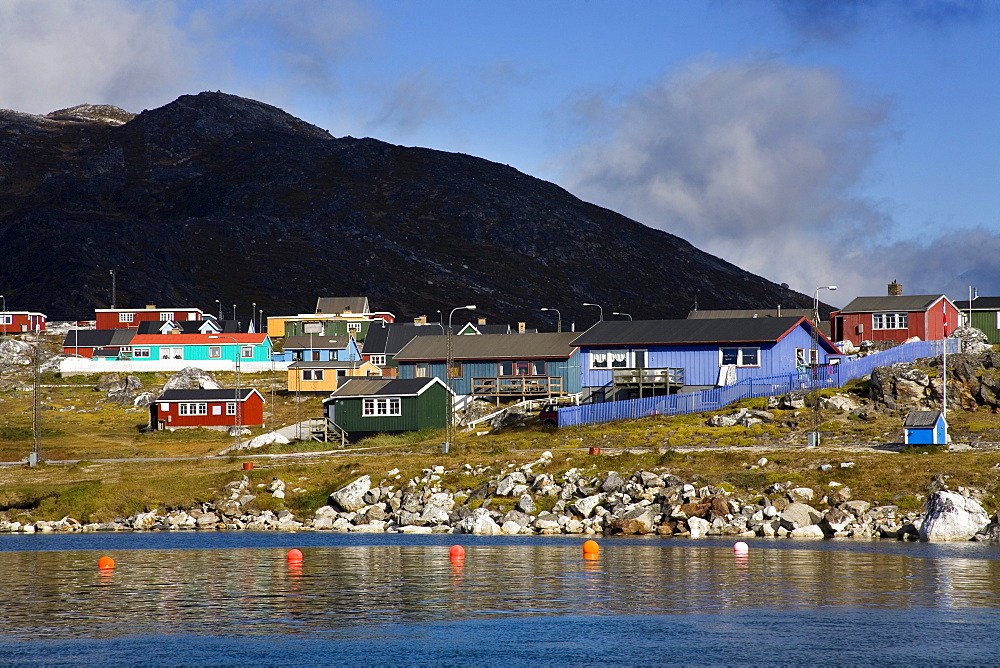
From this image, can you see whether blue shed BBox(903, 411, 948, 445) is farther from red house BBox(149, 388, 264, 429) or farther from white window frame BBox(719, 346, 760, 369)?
red house BBox(149, 388, 264, 429)

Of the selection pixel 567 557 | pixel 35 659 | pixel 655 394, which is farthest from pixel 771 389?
pixel 35 659

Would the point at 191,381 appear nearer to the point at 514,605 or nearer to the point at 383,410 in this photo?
the point at 383,410

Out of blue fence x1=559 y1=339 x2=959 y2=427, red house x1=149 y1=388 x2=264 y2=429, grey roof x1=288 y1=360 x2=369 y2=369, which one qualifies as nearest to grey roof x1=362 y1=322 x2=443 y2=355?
grey roof x1=288 y1=360 x2=369 y2=369

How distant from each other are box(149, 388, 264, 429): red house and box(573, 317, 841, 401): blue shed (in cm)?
3040

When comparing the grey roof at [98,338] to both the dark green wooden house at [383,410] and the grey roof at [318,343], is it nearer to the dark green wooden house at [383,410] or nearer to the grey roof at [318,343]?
the grey roof at [318,343]

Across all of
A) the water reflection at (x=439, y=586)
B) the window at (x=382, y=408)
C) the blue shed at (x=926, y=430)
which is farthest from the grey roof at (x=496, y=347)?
the water reflection at (x=439, y=586)

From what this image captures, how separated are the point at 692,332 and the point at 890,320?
78.6 feet

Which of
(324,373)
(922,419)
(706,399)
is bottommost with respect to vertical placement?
(922,419)

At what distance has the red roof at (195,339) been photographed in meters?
145

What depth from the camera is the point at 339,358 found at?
5423 inches

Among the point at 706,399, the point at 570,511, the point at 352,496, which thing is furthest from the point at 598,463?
the point at 706,399

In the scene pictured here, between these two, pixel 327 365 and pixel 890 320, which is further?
pixel 327 365

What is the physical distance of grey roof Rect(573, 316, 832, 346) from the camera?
88.0m

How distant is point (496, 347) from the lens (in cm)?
10231
